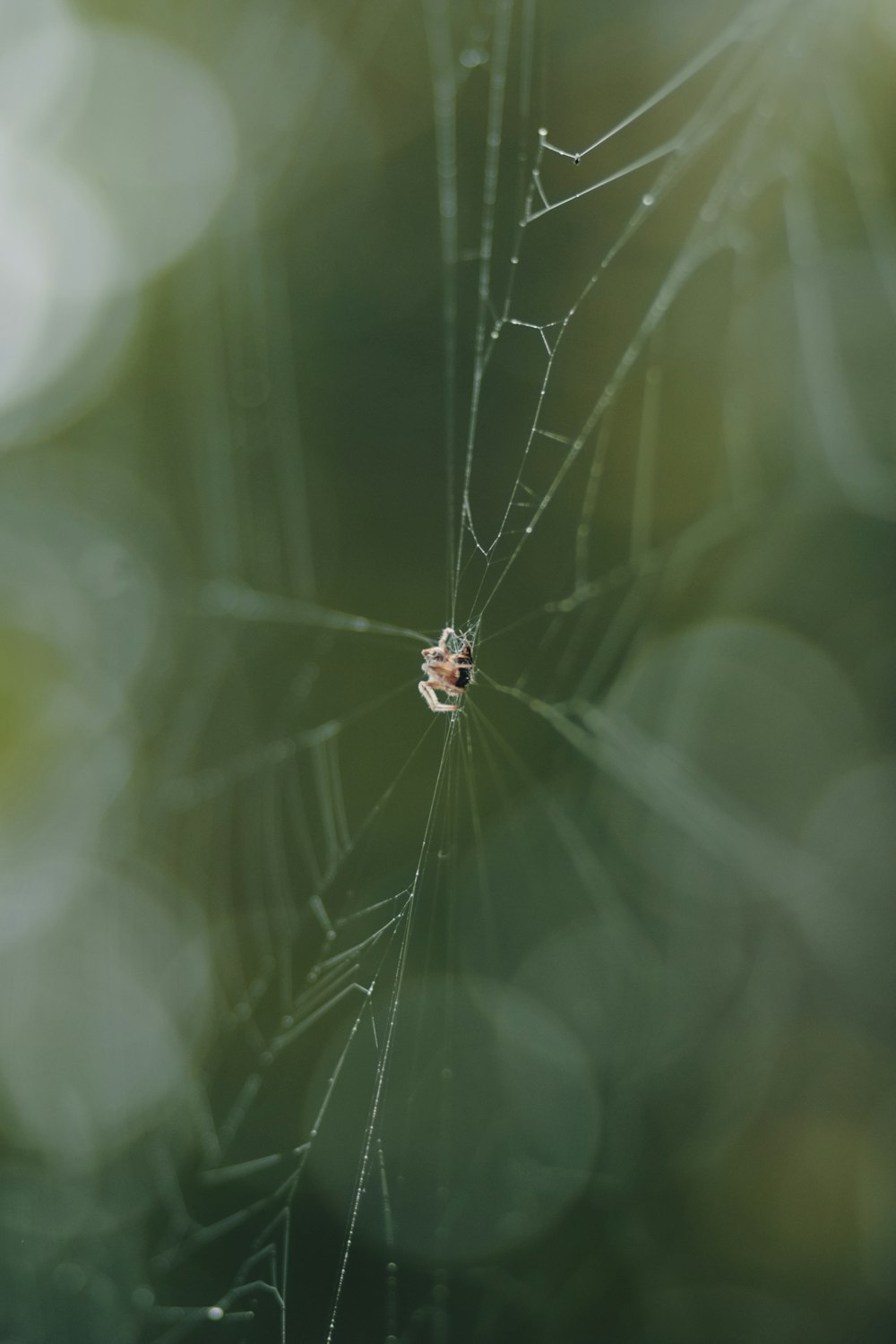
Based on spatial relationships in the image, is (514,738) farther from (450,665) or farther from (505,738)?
(450,665)

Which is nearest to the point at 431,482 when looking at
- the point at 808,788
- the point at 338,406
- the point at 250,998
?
the point at 338,406

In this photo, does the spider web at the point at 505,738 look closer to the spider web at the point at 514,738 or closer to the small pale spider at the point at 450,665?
the spider web at the point at 514,738

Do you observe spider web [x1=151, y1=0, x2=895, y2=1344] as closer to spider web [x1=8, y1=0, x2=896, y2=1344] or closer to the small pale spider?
spider web [x1=8, y1=0, x2=896, y2=1344]

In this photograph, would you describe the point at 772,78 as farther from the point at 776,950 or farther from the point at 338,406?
the point at 776,950

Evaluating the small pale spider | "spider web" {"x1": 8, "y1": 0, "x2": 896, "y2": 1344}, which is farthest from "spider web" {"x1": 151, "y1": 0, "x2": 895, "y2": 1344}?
the small pale spider

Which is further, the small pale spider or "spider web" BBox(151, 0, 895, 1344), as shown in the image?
"spider web" BBox(151, 0, 895, 1344)

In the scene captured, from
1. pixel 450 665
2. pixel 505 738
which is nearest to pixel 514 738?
pixel 505 738
